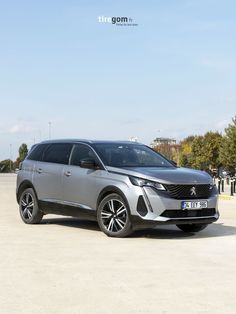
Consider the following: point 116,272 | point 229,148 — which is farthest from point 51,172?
point 229,148

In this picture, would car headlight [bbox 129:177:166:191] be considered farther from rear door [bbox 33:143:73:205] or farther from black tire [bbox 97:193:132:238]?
rear door [bbox 33:143:73:205]

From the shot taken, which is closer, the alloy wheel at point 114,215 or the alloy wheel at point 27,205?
the alloy wheel at point 114,215

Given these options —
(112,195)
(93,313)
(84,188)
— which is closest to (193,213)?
(112,195)

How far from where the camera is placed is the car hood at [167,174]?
9492 mm

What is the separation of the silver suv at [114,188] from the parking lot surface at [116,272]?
1.20 ft

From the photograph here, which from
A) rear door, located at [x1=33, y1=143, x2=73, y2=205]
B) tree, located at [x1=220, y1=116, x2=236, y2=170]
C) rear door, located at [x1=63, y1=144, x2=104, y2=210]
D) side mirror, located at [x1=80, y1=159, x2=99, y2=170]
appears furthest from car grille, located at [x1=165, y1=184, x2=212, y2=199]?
tree, located at [x1=220, y1=116, x2=236, y2=170]

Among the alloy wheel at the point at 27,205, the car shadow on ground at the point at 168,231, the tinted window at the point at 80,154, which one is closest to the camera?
the car shadow on ground at the point at 168,231

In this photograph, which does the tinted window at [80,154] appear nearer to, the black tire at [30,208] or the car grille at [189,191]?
the black tire at [30,208]

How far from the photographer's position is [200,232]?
10617mm

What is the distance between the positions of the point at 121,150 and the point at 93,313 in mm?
6091

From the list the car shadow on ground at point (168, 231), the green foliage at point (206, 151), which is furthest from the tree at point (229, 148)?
the car shadow on ground at point (168, 231)

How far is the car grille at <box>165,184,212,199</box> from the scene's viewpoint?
9453mm

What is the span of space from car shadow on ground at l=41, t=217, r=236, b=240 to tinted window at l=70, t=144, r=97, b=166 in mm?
1286

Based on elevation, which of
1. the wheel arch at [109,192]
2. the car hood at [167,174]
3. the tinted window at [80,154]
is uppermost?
the tinted window at [80,154]
